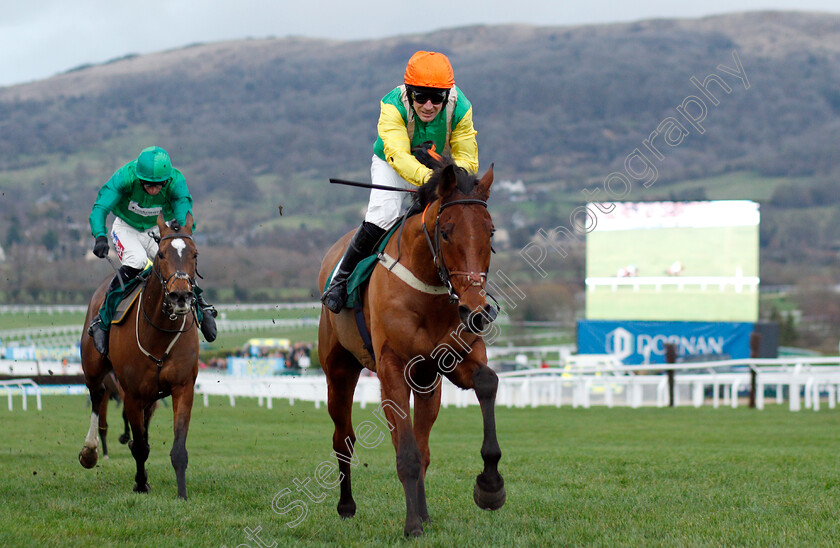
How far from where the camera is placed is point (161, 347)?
7.69m

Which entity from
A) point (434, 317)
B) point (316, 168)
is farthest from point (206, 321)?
point (316, 168)

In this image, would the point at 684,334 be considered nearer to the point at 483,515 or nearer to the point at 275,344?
the point at 275,344

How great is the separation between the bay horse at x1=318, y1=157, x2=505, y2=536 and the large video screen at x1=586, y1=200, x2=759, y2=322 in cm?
2893

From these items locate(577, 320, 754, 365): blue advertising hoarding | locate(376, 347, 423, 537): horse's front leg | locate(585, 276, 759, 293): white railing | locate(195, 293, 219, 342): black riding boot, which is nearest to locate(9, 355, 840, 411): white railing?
locate(577, 320, 754, 365): blue advertising hoarding

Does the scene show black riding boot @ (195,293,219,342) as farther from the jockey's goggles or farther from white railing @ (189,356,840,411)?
white railing @ (189,356,840,411)

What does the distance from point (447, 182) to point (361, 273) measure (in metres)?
1.05

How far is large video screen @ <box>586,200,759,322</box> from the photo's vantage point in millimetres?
34469

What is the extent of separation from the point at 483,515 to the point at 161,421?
1212 cm

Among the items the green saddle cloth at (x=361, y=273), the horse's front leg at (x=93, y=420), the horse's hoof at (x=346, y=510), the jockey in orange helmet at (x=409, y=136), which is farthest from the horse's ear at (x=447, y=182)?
the horse's front leg at (x=93, y=420)

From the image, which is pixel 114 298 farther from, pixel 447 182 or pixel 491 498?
pixel 491 498

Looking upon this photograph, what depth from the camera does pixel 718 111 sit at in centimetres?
18962

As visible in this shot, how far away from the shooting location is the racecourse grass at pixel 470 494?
5359mm

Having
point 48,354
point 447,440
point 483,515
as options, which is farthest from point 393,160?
point 48,354

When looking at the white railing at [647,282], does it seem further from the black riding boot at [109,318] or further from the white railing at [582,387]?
the black riding boot at [109,318]
